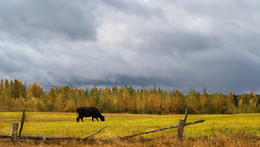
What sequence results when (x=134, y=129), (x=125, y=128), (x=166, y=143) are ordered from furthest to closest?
(x=125, y=128), (x=134, y=129), (x=166, y=143)

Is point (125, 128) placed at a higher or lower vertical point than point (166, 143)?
lower

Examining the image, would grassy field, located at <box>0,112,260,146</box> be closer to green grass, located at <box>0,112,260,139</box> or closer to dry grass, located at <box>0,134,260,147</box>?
green grass, located at <box>0,112,260,139</box>

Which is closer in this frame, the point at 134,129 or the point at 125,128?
the point at 134,129

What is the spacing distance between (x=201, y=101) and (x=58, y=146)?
8878 cm

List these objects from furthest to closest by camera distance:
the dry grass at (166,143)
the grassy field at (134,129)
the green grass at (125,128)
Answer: the green grass at (125,128) < the grassy field at (134,129) < the dry grass at (166,143)

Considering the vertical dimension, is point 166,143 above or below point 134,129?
above

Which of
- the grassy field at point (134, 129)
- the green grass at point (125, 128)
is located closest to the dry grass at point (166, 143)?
the grassy field at point (134, 129)

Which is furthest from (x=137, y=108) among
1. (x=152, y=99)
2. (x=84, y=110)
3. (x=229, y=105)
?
(x=84, y=110)

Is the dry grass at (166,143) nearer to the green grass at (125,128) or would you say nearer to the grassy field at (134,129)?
the grassy field at (134,129)

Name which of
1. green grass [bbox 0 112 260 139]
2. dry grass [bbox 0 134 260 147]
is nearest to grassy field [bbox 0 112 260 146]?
green grass [bbox 0 112 260 139]

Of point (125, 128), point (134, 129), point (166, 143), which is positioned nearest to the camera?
point (166, 143)

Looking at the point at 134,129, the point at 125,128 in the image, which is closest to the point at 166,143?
the point at 134,129

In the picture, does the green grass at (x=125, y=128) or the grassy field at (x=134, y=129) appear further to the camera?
the green grass at (x=125, y=128)

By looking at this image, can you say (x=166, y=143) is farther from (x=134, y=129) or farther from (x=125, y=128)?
(x=125, y=128)
